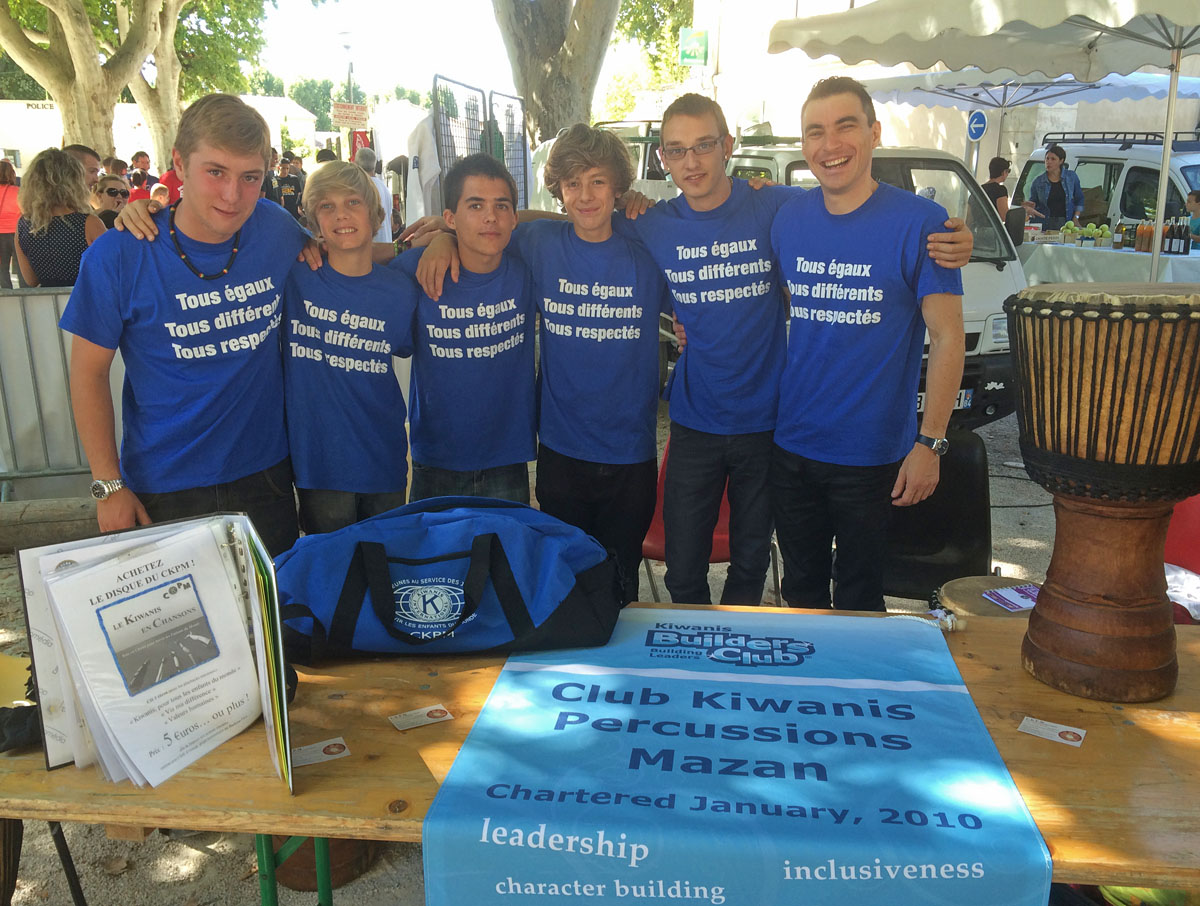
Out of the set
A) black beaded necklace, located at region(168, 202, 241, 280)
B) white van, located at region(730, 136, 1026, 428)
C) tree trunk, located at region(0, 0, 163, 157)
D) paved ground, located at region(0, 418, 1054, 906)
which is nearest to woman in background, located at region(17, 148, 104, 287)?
black beaded necklace, located at region(168, 202, 241, 280)

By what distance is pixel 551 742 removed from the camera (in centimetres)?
167

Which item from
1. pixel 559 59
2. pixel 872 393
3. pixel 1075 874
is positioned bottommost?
pixel 1075 874

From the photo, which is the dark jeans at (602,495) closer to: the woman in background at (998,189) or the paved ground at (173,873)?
the paved ground at (173,873)

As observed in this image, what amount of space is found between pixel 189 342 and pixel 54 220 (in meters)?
3.74

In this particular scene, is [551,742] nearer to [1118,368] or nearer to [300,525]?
[1118,368]

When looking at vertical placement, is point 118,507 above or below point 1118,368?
below

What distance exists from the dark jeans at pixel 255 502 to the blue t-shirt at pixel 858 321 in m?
1.52

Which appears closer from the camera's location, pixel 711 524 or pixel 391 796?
pixel 391 796

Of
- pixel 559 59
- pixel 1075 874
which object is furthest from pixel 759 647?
pixel 559 59

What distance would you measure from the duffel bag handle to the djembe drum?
3.47 ft

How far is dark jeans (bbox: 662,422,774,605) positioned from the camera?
304cm

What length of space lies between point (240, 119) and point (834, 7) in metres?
21.0

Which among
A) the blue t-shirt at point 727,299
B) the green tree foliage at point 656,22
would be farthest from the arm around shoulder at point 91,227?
the green tree foliage at point 656,22

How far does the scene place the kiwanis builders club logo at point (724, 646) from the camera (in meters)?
2.00
